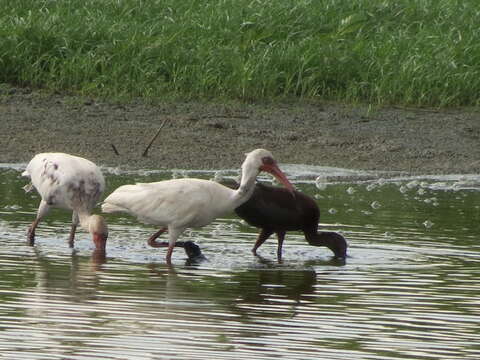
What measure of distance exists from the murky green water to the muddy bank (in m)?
2.45

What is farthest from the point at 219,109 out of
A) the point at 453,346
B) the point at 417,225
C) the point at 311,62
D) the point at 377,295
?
the point at 453,346

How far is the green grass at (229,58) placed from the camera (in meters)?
16.2

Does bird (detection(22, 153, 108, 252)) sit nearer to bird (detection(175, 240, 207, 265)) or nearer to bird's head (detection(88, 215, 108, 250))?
bird's head (detection(88, 215, 108, 250))

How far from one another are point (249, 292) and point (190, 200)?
50.5 inches

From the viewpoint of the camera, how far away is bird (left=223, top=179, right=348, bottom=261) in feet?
31.9

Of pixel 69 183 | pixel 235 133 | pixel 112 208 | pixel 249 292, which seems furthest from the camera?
pixel 235 133

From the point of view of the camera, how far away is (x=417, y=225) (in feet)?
35.0

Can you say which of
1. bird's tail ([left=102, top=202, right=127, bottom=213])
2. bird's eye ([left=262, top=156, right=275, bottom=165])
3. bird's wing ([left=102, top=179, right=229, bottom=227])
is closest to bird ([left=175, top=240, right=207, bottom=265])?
bird's wing ([left=102, top=179, right=229, bottom=227])

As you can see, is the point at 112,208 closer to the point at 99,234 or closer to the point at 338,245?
the point at 99,234

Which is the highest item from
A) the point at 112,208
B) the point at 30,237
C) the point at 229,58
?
the point at 229,58

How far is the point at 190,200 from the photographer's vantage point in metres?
9.20

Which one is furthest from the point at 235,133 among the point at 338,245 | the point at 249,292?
the point at 249,292

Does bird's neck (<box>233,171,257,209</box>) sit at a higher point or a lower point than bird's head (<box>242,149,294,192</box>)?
lower

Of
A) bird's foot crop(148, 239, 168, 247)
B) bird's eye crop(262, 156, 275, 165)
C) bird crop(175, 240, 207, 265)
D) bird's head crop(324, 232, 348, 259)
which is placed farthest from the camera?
bird's foot crop(148, 239, 168, 247)
